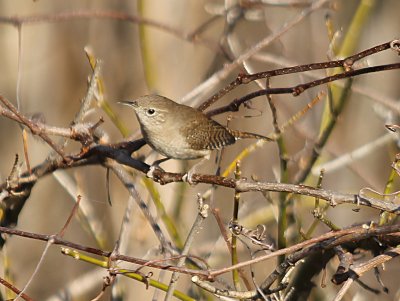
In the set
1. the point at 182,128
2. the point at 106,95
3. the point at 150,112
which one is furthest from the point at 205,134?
the point at 106,95

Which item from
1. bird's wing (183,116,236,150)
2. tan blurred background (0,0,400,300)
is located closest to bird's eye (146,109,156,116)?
bird's wing (183,116,236,150)

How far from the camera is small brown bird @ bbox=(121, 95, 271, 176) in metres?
3.33

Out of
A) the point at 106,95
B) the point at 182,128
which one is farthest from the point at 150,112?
the point at 106,95

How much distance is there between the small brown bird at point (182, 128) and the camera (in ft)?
10.9

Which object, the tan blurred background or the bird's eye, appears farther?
the tan blurred background

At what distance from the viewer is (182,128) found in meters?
3.48

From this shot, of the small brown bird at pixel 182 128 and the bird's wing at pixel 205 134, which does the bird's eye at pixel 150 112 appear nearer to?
the small brown bird at pixel 182 128

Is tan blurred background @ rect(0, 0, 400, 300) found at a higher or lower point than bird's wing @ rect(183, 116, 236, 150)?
higher

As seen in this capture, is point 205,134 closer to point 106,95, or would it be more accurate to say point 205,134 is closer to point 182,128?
point 182,128

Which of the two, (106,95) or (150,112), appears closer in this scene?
(150,112)

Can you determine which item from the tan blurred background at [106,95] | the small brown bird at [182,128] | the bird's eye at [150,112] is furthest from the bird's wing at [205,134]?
the tan blurred background at [106,95]

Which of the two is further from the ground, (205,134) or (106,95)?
(106,95)

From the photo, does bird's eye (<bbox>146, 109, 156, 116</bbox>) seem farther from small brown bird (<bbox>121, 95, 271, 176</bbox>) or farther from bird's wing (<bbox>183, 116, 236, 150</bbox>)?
bird's wing (<bbox>183, 116, 236, 150</bbox>)

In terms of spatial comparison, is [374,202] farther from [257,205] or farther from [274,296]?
[257,205]
